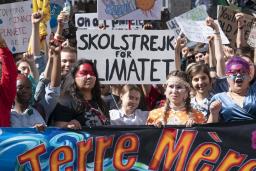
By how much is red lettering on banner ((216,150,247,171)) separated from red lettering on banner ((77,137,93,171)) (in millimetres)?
962

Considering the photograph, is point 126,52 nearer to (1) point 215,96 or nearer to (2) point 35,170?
(1) point 215,96

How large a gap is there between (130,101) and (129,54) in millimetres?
706

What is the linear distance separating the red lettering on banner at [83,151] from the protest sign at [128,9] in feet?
7.49

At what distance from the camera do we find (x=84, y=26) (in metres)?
8.07

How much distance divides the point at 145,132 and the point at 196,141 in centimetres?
38

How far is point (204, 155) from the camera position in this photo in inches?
209

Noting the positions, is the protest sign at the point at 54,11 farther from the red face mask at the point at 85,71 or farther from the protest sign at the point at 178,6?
the protest sign at the point at 178,6

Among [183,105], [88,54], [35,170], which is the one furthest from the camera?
[88,54]

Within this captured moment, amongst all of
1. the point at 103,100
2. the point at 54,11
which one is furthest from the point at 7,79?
the point at 54,11

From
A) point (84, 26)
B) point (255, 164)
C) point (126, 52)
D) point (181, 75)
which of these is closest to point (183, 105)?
point (181, 75)

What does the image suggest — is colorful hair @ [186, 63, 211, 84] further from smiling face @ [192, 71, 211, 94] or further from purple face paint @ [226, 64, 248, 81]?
purple face paint @ [226, 64, 248, 81]

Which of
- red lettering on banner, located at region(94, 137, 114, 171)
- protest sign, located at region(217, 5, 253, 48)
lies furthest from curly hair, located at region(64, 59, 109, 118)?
protest sign, located at region(217, 5, 253, 48)

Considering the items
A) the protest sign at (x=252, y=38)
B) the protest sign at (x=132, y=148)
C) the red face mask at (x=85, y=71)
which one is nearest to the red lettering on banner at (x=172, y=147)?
the protest sign at (x=132, y=148)

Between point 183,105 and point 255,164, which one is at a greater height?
point 183,105
